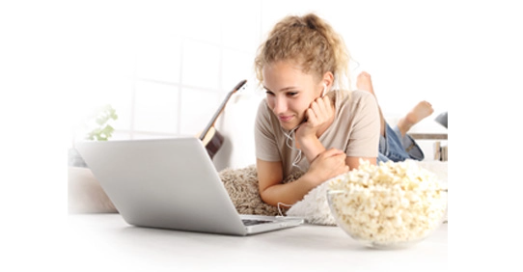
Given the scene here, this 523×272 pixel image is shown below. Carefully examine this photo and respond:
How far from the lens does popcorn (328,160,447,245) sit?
0.71 meters

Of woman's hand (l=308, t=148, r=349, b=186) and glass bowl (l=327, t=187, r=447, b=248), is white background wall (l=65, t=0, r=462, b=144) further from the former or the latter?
glass bowl (l=327, t=187, r=447, b=248)

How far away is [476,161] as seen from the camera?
524 millimetres

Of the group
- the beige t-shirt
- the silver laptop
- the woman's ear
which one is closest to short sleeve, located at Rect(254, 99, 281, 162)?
the beige t-shirt

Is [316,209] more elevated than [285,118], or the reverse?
[285,118]

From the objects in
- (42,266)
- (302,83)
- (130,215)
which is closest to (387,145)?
(302,83)

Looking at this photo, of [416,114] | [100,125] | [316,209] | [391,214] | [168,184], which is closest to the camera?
[391,214]

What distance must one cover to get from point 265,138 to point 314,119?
0.24m

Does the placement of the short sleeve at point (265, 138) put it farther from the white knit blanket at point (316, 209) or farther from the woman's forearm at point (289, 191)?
the white knit blanket at point (316, 209)

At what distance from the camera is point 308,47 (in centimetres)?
149

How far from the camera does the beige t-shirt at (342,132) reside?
1558 mm

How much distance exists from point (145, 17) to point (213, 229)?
2.15 metres

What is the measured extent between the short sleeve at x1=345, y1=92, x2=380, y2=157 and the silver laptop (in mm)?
601

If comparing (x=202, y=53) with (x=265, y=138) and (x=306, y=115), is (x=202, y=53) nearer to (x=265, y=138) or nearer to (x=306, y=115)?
(x=265, y=138)

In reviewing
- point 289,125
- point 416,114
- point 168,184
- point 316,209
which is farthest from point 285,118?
point 416,114
